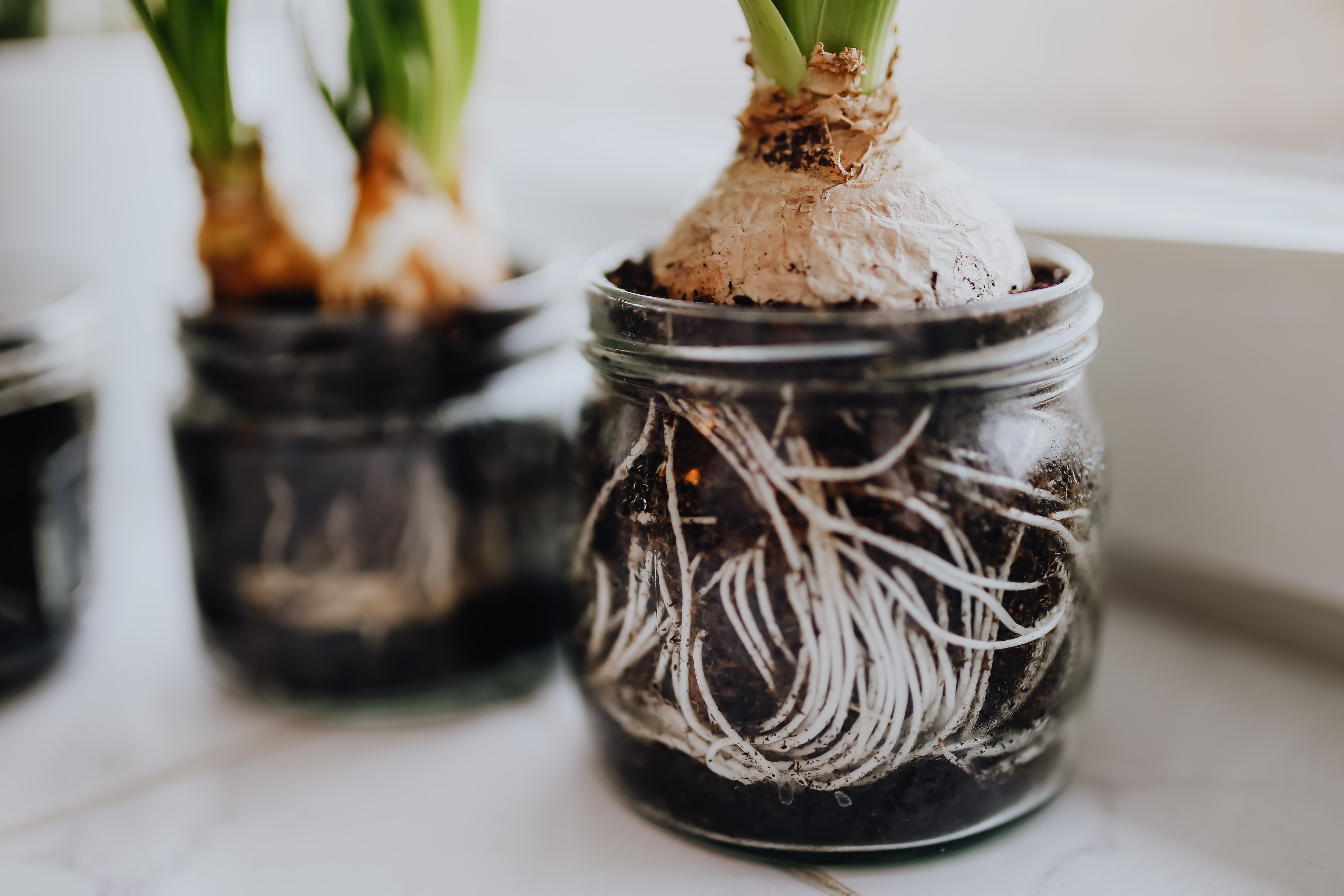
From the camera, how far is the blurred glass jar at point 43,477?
0.61 metres

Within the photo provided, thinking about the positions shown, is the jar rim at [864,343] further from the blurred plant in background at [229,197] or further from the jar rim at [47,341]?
the jar rim at [47,341]

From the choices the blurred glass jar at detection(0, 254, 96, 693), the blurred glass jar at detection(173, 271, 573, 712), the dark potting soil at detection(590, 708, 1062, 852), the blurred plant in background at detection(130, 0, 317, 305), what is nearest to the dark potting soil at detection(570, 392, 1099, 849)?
the dark potting soil at detection(590, 708, 1062, 852)

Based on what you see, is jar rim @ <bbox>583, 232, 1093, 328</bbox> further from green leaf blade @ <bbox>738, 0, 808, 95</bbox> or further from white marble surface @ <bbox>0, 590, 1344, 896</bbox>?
white marble surface @ <bbox>0, 590, 1344, 896</bbox>

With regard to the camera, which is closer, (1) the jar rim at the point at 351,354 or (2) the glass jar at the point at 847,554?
(2) the glass jar at the point at 847,554

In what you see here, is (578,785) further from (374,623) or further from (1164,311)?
(1164,311)

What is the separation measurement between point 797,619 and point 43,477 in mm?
476

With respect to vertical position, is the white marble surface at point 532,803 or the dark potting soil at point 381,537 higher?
the dark potting soil at point 381,537

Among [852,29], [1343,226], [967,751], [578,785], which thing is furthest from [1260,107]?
[578,785]

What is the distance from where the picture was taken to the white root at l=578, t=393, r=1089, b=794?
414 millimetres

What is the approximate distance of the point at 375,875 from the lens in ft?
1.61

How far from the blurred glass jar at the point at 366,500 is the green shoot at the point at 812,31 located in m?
0.22

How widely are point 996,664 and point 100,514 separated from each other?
77 centimetres

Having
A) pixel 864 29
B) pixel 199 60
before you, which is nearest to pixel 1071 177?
pixel 864 29

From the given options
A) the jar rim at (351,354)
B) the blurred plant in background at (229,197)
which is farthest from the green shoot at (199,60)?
the jar rim at (351,354)
